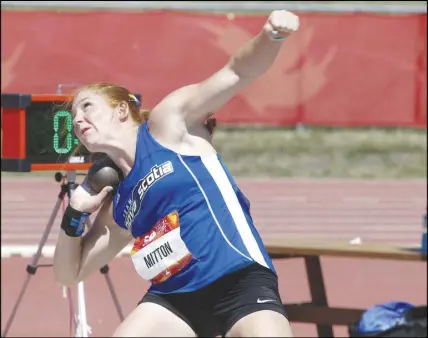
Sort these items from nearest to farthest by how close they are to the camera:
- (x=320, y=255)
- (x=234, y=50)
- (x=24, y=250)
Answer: (x=320, y=255)
(x=24, y=250)
(x=234, y=50)

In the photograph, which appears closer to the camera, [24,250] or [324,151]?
[24,250]

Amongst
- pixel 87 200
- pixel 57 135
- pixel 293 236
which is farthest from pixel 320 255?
pixel 293 236

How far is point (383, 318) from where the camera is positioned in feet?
20.4

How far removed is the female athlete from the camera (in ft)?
14.3

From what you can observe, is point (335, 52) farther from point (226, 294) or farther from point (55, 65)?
point (226, 294)

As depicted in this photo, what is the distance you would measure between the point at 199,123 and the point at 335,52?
11721mm

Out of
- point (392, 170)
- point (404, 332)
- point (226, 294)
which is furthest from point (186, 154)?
point (392, 170)

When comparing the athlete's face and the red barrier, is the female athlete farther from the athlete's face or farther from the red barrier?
the red barrier

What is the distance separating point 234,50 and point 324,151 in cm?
217

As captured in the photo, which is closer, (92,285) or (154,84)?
(92,285)

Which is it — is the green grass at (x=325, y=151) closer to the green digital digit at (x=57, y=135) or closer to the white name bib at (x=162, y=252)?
the green digital digit at (x=57, y=135)

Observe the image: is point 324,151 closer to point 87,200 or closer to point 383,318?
point 383,318

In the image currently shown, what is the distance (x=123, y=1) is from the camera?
682 inches

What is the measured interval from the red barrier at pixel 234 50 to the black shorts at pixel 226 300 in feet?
37.1
